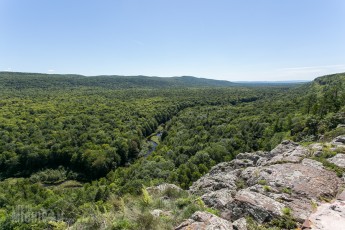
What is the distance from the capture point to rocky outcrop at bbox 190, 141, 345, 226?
11523 mm

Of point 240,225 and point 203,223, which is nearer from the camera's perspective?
point 203,223

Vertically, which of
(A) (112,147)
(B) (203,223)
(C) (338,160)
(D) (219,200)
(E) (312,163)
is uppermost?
(C) (338,160)

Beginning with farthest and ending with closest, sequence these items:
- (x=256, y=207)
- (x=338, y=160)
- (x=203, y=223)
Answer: (x=338, y=160) → (x=256, y=207) → (x=203, y=223)

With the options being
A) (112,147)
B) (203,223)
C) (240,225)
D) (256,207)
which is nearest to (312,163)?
(256,207)

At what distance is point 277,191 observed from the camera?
13867mm

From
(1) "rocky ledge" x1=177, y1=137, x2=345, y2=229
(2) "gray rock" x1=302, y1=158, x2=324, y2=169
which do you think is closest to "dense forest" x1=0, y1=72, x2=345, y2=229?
(1) "rocky ledge" x1=177, y1=137, x2=345, y2=229

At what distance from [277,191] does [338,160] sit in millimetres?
8429

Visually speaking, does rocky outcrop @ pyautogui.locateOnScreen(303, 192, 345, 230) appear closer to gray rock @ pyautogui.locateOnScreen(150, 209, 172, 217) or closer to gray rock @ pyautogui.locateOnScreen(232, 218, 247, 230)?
gray rock @ pyautogui.locateOnScreen(232, 218, 247, 230)

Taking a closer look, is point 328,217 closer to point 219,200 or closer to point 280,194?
point 280,194

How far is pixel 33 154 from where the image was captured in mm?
61938

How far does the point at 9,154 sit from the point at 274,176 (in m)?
72.0

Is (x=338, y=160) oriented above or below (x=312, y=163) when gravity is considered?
above

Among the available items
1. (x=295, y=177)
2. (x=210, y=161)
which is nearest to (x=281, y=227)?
(x=295, y=177)

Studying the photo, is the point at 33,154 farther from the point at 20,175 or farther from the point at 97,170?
the point at 97,170
